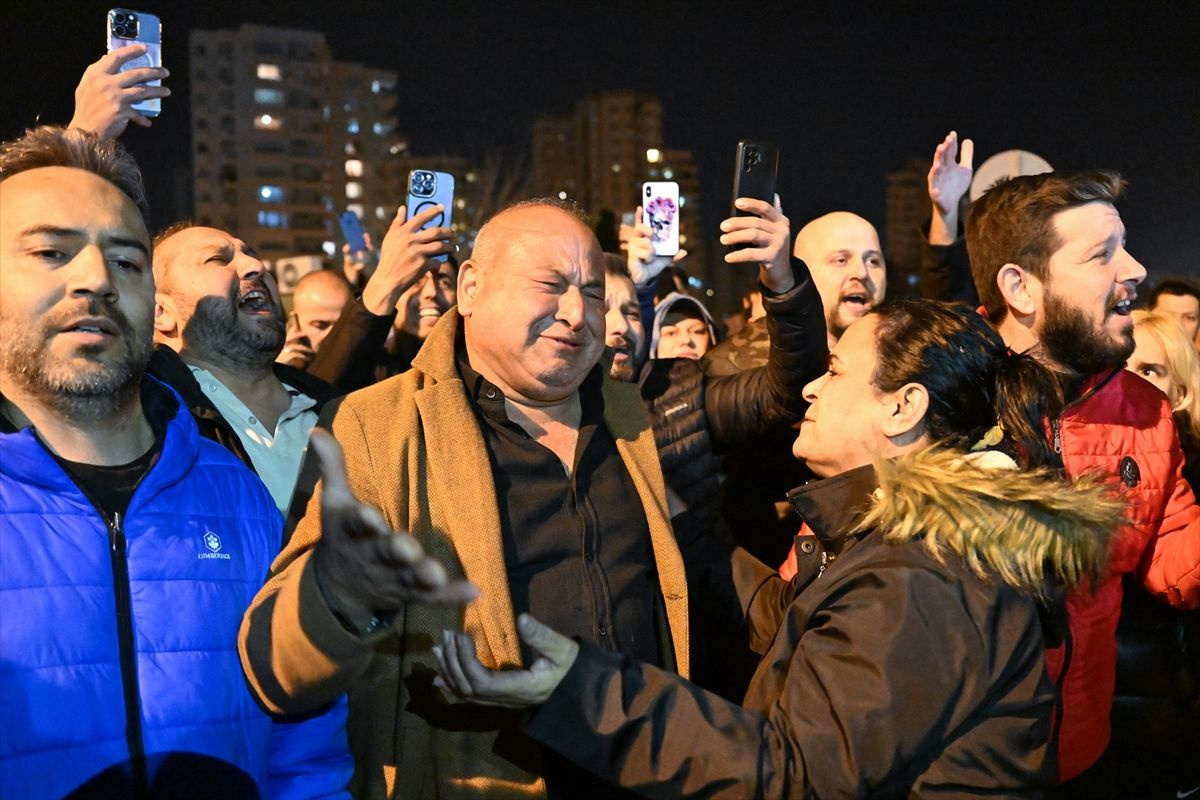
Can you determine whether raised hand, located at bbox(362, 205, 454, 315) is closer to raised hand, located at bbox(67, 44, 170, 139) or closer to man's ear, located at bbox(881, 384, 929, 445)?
raised hand, located at bbox(67, 44, 170, 139)

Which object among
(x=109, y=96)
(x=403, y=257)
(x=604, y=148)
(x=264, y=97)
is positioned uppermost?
(x=264, y=97)

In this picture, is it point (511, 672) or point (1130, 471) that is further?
point (1130, 471)

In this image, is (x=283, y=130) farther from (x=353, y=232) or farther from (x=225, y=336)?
(x=225, y=336)

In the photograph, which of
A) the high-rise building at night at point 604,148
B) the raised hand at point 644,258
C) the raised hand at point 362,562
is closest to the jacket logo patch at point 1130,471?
the raised hand at point 644,258

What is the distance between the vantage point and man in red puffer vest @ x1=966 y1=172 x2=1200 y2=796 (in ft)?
9.67

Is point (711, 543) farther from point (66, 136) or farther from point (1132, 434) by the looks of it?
point (66, 136)

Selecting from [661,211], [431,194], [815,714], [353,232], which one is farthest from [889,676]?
[353,232]

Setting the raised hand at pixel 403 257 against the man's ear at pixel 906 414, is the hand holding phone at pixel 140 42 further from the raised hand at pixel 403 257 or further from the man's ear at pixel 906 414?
the man's ear at pixel 906 414

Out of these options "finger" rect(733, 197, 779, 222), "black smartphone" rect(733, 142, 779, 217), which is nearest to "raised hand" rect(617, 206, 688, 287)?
"black smartphone" rect(733, 142, 779, 217)

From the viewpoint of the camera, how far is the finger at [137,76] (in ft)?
10.1

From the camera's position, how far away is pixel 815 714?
1880mm

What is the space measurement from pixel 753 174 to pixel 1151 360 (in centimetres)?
248

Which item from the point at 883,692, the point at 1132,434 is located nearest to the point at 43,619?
the point at 883,692

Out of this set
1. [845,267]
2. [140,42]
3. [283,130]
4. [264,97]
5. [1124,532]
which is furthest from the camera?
[264,97]
